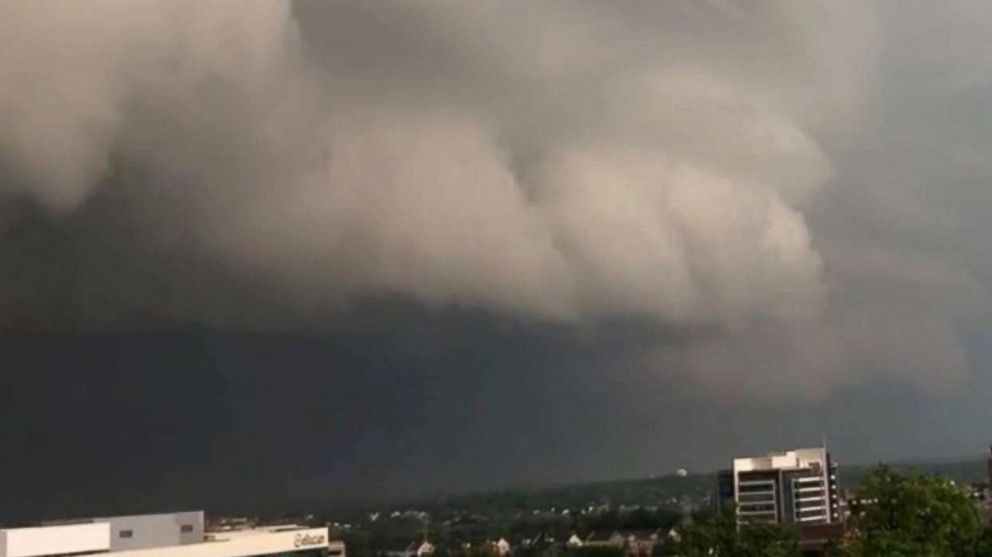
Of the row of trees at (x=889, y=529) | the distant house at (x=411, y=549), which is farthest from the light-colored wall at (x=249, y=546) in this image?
the distant house at (x=411, y=549)

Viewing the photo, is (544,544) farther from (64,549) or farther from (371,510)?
(64,549)

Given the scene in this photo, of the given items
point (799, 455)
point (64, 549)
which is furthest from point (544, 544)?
point (64, 549)

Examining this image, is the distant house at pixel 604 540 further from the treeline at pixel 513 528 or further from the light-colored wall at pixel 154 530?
the light-colored wall at pixel 154 530

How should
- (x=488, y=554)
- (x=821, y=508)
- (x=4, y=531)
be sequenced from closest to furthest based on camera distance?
(x=4, y=531) < (x=488, y=554) < (x=821, y=508)

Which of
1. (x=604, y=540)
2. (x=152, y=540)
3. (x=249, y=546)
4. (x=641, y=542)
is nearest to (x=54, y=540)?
(x=152, y=540)

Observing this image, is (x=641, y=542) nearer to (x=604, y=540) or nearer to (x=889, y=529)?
(x=604, y=540)
